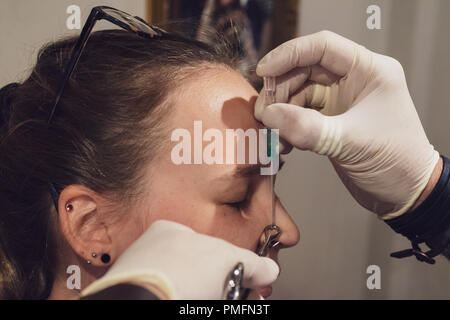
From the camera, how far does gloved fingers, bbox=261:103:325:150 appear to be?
699 millimetres

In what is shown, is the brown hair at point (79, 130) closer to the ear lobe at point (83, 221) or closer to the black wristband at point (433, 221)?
the ear lobe at point (83, 221)

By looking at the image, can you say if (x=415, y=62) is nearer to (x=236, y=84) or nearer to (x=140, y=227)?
(x=236, y=84)

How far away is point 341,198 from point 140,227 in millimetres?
606

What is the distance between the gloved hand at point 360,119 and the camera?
71cm

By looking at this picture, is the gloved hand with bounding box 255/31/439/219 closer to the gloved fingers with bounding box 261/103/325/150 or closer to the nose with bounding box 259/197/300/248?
the gloved fingers with bounding box 261/103/325/150

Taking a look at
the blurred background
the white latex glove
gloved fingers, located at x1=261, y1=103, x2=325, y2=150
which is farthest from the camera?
the blurred background

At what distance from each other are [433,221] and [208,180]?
402 mm

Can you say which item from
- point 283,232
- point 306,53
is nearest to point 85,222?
point 283,232

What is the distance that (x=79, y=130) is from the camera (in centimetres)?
71

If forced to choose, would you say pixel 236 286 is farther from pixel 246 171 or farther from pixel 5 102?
pixel 5 102

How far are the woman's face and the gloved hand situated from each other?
0.20ft

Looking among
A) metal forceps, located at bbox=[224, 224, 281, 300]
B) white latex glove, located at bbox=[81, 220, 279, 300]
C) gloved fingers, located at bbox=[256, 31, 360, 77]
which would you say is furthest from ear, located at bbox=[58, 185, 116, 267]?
gloved fingers, located at bbox=[256, 31, 360, 77]

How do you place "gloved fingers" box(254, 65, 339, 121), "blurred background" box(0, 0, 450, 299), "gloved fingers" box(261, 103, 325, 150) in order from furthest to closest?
"blurred background" box(0, 0, 450, 299) → "gloved fingers" box(254, 65, 339, 121) → "gloved fingers" box(261, 103, 325, 150)
